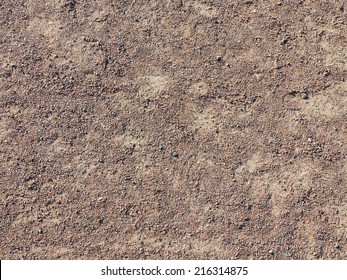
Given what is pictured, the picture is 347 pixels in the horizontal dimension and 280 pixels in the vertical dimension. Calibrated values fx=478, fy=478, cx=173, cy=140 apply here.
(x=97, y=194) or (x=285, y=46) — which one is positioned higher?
(x=285, y=46)

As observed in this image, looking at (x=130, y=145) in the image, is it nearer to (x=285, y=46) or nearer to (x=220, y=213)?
(x=220, y=213)

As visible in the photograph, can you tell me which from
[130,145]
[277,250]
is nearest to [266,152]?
[277,250]

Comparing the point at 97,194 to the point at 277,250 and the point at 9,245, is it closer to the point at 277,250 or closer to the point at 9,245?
the point at 9,245

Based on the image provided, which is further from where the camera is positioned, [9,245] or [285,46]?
[285,46]

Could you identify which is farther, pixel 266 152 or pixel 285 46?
pixel 285 46

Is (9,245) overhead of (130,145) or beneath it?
beneath

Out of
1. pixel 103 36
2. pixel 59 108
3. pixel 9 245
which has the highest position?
pixel 103 36
